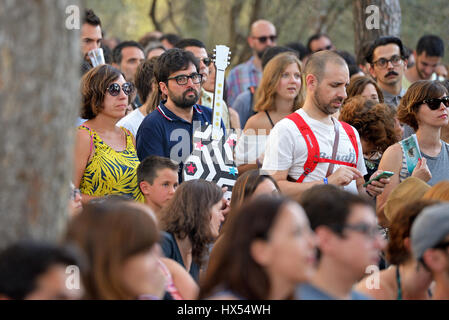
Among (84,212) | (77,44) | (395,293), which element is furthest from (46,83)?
(395,293)

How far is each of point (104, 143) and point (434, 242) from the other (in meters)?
3.07

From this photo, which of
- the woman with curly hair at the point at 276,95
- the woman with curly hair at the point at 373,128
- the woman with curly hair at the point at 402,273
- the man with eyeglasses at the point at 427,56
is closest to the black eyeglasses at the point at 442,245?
the woman with curly hair at the point at 402,273

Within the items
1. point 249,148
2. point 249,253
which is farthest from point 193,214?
point 249,148

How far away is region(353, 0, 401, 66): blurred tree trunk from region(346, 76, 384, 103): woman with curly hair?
115 inches

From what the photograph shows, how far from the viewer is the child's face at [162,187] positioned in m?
6.09

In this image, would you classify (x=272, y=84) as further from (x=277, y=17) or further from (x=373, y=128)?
(x=277, y=17)

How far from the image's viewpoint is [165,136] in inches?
261

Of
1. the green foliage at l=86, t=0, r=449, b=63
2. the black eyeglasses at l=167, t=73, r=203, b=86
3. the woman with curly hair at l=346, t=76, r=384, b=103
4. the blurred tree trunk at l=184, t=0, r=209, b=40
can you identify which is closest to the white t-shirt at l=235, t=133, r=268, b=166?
the black eyeglasses at l=167, t=73, r=203, b=86

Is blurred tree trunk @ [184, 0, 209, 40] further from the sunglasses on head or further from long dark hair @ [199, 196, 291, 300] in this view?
long dark hair @ [199, 196, 291, 300]

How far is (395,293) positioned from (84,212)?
193 cm

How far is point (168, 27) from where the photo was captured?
19.1 meters

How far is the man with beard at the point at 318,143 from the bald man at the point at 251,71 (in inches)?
177

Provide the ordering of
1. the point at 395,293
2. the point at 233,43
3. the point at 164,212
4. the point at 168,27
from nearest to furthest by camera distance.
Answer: the point at 395,293
the point at 164,212
the point at 233,43
the point at 168,27

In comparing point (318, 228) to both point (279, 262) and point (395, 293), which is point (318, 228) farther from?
point (395, 293)
